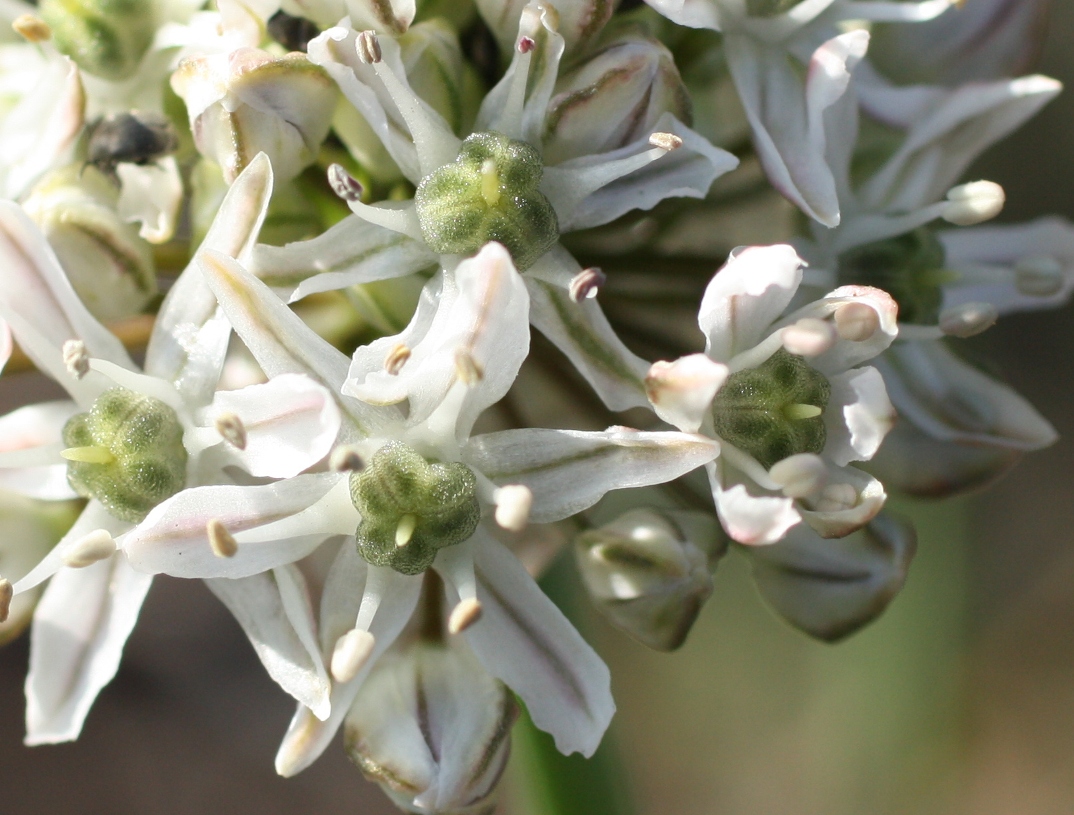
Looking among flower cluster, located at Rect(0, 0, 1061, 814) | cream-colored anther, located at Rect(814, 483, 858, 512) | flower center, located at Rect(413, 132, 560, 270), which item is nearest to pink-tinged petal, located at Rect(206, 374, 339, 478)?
flower cluster, located at Rect(0, 0, 1061, 814)

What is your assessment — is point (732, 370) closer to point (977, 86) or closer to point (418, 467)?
point (418, 467)

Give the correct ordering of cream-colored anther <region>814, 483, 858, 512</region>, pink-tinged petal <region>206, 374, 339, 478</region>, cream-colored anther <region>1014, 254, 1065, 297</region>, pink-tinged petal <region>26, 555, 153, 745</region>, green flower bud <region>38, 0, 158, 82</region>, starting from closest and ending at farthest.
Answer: pink-tinged petal <region>206, 374, 339, 478</region> < cream-colored anther <region>814, 483, 858, 512</region> < pink-tinged petal <region>26, 555, 153, 745</region> < green flower bud <region>38, 0, 158, 82</region> < cream-colored anther <region>1014, 254, 1065, 297</region>

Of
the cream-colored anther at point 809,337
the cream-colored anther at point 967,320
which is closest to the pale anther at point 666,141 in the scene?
the cream-colored anther at point 809,337

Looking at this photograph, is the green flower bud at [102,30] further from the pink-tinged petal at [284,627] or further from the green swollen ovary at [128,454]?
the pink-tinged petal at [284,627]

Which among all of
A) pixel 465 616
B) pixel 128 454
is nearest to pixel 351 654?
pixel 465 616

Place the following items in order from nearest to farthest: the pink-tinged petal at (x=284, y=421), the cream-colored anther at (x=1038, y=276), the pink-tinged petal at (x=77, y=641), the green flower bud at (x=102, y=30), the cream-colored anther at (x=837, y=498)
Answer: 1. the pink-tinged petal at (x=284, y=421)
2. the cream-colored anther at (x=837, y=498)
3. the pink-tinged petal at (x=77, y=641)
4. the green flower bud at (x=102, y=30)
5. the cream-colored anther at (x=1038, y=276)

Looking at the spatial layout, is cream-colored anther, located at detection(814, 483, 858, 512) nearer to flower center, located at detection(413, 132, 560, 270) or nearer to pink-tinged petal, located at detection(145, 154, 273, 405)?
flower center, located at detection(413, 132, 560, 270)
